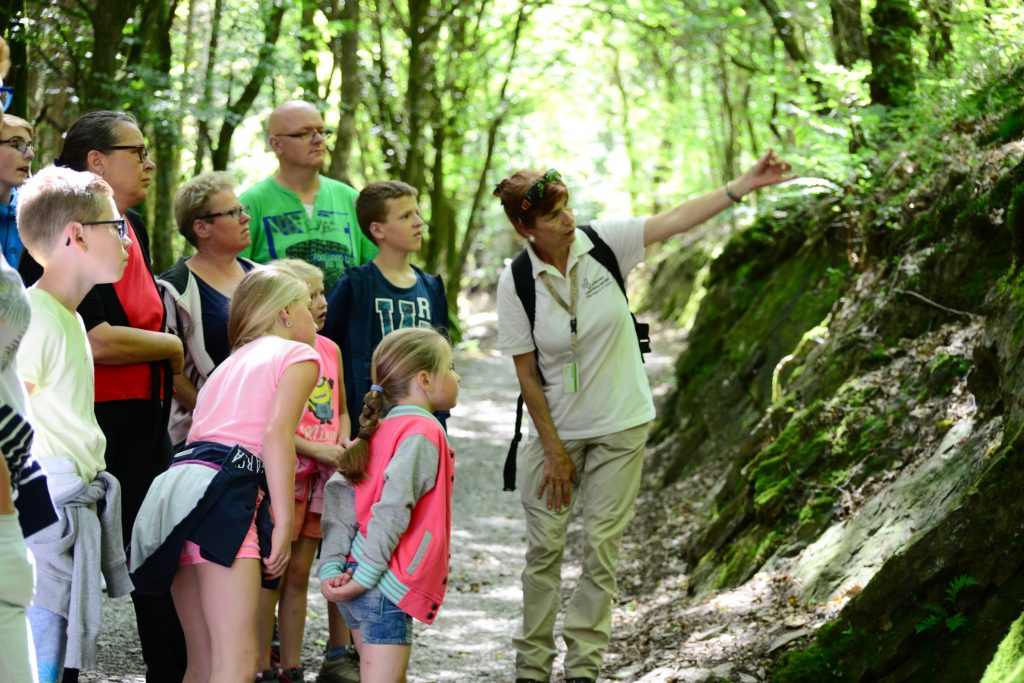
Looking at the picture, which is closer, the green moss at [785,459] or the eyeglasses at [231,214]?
the eyeglasses at [231,214]

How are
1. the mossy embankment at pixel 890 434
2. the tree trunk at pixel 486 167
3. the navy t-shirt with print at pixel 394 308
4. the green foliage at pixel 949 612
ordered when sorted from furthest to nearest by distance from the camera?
the tree trunk at pixel 486 167, the navy t-shirt with print at pixel 394 308, the mossy embankment at pixel 890 434, the green foliage at pixel 949 612

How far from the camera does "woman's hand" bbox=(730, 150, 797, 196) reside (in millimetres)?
5289

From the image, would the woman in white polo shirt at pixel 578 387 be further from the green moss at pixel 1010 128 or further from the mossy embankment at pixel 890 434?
the green moss at pixel 1010 128

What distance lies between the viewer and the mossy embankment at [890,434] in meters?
4.33

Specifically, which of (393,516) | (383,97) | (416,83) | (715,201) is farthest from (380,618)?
(383,97)

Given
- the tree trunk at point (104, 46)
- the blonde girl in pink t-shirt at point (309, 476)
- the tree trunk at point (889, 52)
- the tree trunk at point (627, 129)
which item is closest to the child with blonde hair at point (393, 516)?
the blonde girl in pink t-shirt at point (309, 476)

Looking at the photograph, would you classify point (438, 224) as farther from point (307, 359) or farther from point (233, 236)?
point (307, 359)

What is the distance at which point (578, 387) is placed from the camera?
5340 millimetres

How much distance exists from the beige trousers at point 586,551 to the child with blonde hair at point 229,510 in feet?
5.68

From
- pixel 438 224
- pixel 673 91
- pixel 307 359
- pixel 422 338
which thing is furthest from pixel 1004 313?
pixel 673 91

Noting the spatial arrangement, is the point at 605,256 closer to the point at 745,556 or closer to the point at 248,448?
the point at 248,448

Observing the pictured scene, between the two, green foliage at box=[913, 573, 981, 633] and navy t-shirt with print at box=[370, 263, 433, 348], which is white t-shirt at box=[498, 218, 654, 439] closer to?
navy t-shirt with print at box=[370, 263, 433, 348]

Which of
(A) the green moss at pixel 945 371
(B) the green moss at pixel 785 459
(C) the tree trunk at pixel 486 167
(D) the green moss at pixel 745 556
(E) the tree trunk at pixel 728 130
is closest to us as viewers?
(A) the green moss at pixel 945 371

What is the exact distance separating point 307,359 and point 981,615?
2.69 meters
